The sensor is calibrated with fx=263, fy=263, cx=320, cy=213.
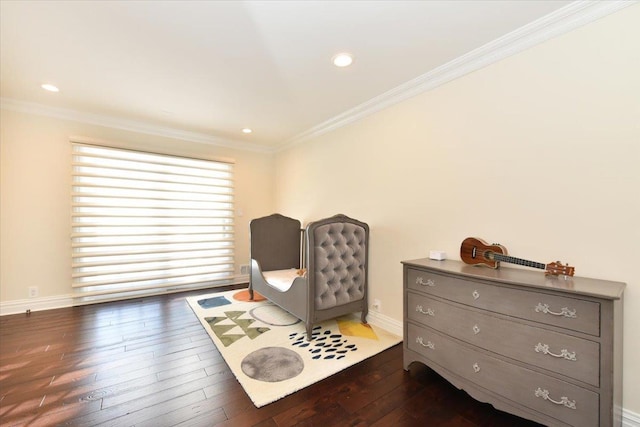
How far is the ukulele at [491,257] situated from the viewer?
159 cm

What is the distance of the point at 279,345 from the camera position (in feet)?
7.84

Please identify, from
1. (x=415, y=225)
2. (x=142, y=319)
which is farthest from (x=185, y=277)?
(x=415, y=225)

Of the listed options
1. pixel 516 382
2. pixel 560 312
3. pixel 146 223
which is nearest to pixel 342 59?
pixel 560 312

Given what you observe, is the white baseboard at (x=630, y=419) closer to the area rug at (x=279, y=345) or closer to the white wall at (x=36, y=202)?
the area rug at (x=279, y=345)

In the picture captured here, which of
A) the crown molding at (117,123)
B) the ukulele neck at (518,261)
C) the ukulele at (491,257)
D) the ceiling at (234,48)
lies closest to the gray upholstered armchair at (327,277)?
the ukulele at (491,257)

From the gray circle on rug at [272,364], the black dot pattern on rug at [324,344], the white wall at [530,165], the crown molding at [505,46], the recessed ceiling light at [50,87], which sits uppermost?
the recessed ceiling light at [50,87]

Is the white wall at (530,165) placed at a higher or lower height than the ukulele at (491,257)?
higher

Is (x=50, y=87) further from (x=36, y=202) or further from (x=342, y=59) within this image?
(x=342, y=59)

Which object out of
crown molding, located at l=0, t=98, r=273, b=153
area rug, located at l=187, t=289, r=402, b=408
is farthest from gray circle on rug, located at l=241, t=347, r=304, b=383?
crown molding, located at l=0, t=98, r=273, b=153

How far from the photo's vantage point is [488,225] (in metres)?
2.02

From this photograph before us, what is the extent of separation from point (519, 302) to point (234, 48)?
101 inches

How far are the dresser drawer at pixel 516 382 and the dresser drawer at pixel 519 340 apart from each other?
60mm

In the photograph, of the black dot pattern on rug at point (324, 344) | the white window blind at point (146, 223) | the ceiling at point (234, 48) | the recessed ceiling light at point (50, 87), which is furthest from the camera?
the white window blind at point (146, 223)

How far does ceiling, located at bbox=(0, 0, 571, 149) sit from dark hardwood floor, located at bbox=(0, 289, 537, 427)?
2489 millimetres
